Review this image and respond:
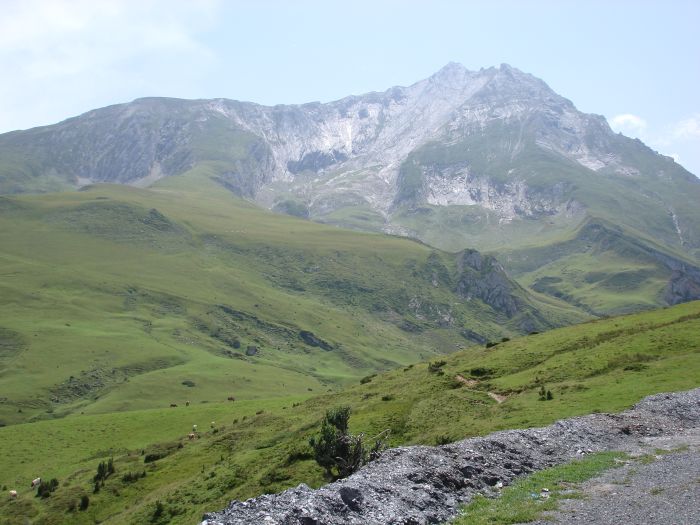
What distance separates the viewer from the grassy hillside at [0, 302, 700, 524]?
46281 mm

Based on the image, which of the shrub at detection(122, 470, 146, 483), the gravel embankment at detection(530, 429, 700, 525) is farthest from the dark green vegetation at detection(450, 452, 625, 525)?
the shrub at detection(122, 470, 146, 483)

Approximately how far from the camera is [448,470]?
102ft

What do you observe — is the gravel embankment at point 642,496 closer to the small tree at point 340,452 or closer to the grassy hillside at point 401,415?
the grassy hillside at point 401,415

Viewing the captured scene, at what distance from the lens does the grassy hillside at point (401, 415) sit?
46.3m

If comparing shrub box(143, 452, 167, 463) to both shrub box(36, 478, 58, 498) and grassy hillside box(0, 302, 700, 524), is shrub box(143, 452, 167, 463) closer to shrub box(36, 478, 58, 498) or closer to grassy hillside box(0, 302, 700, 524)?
grassy hillside box(0, 302, 700, 524)

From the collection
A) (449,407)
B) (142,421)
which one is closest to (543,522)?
(449,407)

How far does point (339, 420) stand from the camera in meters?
39.8

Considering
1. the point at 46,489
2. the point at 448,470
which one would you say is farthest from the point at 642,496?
the point at 46,489

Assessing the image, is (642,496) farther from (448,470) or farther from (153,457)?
(153,457)

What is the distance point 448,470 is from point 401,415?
70.4 feet

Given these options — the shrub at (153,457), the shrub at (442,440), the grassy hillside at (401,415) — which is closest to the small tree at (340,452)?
the grassy hillside at (401,415)

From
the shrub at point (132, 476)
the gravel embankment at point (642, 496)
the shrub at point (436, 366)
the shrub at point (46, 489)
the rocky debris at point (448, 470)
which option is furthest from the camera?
the shrub at point (436, 366)

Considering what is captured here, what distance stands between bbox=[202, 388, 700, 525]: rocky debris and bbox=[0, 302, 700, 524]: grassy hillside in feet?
11.2

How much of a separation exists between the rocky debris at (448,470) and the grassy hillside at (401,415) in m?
3.41
